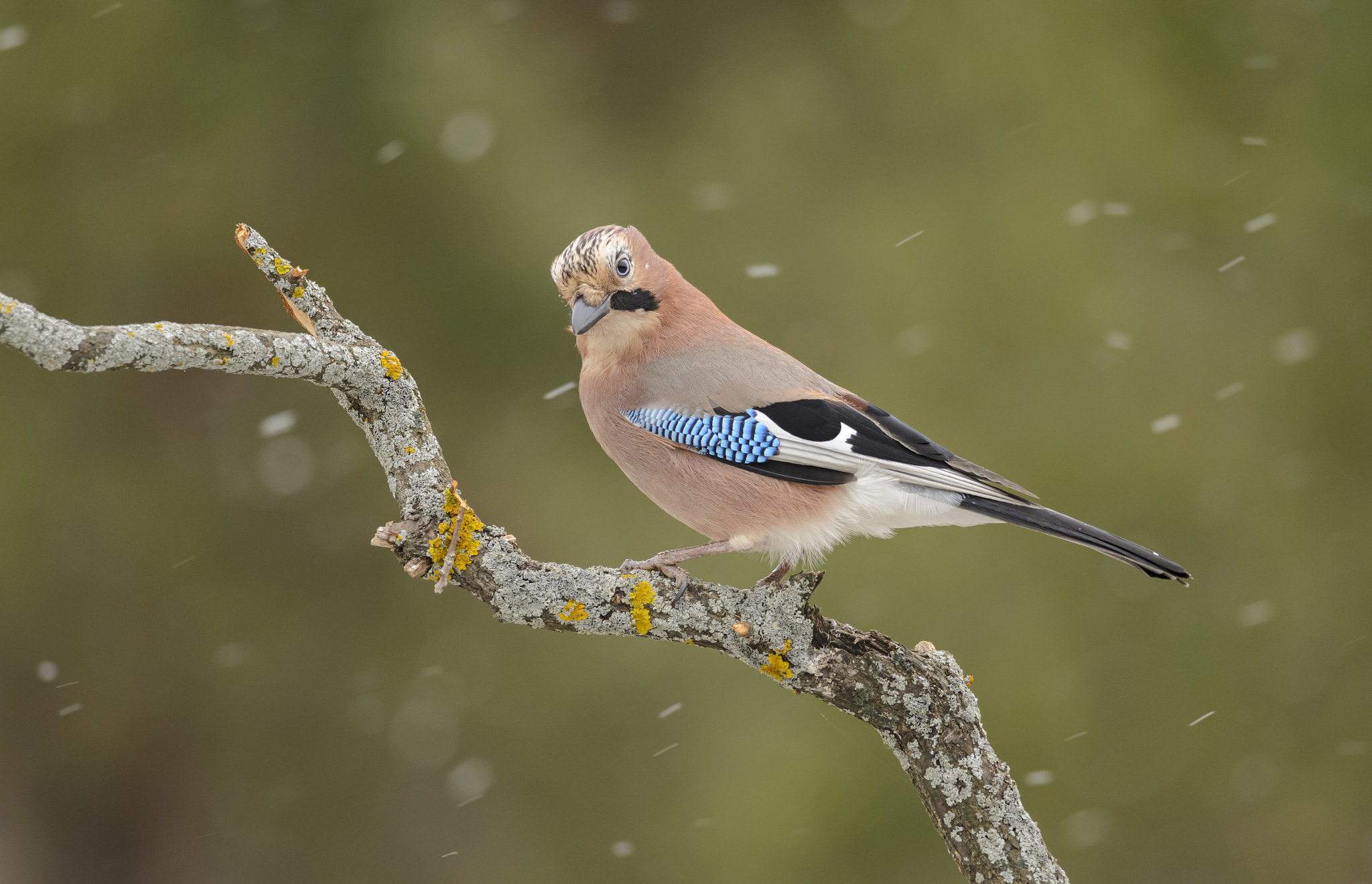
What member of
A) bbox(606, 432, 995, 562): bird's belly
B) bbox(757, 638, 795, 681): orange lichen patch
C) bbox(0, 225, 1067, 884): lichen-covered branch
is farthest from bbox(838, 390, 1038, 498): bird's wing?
bbox(757, 638, 795, 681): orange lichen patch

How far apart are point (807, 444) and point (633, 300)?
0.59m

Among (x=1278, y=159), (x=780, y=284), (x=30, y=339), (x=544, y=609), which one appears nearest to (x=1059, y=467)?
(x=780, y=284)

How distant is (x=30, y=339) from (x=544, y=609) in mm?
1199

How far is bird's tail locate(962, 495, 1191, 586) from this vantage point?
7.89 feet

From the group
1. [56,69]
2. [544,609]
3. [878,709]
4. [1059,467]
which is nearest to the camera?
[544,609]

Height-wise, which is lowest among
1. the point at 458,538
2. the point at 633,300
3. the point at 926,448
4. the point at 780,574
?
the point at 780,574

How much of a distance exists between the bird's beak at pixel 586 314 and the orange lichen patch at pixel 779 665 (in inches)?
36.9

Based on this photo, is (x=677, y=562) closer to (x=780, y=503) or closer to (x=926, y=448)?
(x=780, y=503)

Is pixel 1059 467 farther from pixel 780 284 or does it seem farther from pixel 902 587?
pixel 780 284

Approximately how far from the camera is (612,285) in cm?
272

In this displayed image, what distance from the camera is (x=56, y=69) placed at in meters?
5.06

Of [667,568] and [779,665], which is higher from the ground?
[667,568]

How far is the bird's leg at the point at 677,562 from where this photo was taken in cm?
263

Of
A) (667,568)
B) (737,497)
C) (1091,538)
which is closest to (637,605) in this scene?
(667,568)
